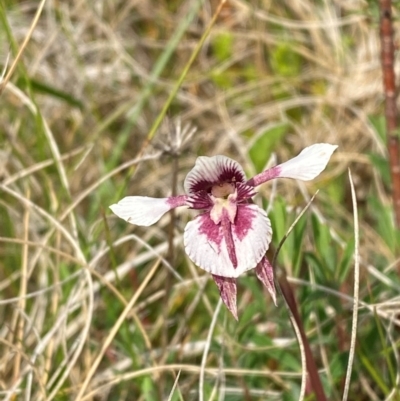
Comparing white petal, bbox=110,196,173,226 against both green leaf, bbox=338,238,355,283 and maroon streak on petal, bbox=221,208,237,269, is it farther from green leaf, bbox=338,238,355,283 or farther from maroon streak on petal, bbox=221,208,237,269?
green leaf, bbox=338,238,355,283

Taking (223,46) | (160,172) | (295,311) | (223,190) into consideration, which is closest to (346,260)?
(295,311)

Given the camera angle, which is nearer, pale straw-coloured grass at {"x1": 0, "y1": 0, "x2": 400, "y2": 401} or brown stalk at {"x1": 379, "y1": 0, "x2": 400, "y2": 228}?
brown stalk at {"x1": 379, "y1": 0, "x2": 400, "y2": 228}

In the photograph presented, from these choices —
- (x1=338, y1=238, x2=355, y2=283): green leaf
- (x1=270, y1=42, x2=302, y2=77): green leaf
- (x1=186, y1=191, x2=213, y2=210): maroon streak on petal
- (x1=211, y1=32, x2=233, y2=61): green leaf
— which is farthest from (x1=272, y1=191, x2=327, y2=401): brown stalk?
(x1=211, y1=32, x2=233, y2=61): green leaf

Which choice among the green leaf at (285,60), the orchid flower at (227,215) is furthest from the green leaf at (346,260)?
the green leaf at (285,60)

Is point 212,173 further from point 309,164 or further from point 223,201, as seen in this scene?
point 309,164

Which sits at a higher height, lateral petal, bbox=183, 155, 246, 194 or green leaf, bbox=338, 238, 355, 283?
lateral petal, bbox=183, 155, 246, 194

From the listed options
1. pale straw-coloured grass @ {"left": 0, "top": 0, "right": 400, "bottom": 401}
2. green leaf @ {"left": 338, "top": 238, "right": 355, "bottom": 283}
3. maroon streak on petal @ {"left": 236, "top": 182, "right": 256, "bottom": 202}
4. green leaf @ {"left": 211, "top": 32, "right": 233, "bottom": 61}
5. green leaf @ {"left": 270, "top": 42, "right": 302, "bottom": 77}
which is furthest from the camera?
green leaf @ {"left": 211, "top": 32, "right": 233, "bottom": 61}

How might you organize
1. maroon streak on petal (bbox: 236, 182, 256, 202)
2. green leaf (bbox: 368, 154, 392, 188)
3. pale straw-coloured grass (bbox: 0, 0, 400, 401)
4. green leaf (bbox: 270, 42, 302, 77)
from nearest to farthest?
maroon streak on petal (bbox: 236, 182, 256, 202), pale straw-coloured grass (bbox: 0, 0, 400, 401), green leaf (bbox: 368, 154, 392, 188), green leaf (bbox: 270, 42, 302, 77)

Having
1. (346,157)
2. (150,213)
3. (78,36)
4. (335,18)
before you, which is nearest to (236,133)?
(346,157)
